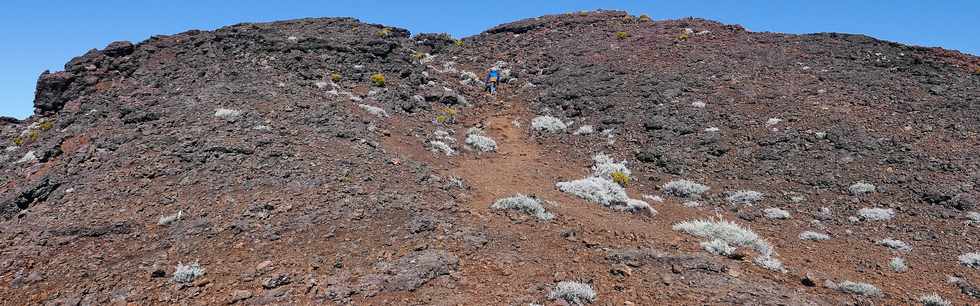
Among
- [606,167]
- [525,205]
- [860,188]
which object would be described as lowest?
[525,205]

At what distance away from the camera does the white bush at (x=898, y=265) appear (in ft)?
34.9

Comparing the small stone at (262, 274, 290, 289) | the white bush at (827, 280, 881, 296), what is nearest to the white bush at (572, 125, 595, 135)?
the white bush at (827, 280, 881, 296)

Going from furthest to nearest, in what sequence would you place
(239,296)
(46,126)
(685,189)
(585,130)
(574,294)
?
(585,130)
(46,126)
(685,189)
(239,296)
(574,294)

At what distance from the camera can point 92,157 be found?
1512 cm

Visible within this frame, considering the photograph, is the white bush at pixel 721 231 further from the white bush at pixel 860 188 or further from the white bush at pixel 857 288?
the white bush at pixel 860 188

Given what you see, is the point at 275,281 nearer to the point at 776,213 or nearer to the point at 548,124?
the point at 776,213

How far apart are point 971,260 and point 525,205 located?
9.05 metres

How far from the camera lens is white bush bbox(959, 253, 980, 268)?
10.9 m

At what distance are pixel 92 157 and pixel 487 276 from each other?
41.8ft

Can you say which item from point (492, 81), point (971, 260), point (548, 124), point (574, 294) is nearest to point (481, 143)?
point (548, 124)

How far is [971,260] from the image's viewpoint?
11.0 meters

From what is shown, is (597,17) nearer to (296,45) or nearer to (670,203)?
(296,45)

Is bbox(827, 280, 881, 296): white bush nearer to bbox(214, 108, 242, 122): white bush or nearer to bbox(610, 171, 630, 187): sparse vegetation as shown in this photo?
bbox(610, 171, 630, 187): sparse vegetation

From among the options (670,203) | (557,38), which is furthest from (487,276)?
(557,38)
